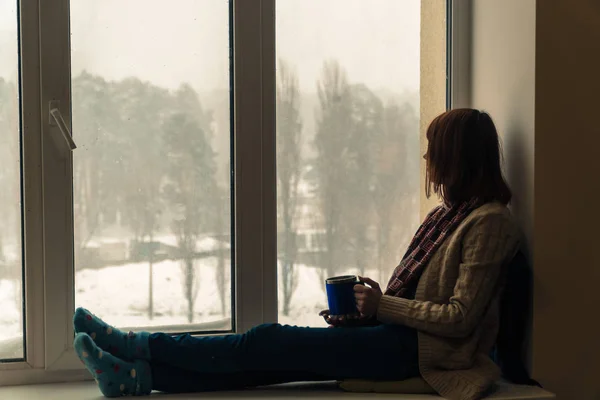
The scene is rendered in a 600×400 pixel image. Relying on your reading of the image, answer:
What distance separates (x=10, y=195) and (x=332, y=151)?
0.91 meters

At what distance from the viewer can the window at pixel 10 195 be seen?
1942mm

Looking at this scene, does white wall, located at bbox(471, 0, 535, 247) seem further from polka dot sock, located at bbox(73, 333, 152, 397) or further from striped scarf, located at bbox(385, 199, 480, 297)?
polka dot sock, located at bbox(73, 333, 152, 397)

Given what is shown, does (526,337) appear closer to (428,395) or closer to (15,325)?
(428,395)

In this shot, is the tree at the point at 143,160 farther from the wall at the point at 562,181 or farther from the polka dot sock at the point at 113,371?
the wall at the point at 562,181

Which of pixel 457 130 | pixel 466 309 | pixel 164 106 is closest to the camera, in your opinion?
pixel 466 309

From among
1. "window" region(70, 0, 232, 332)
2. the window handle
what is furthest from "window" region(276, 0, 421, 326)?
the window handle

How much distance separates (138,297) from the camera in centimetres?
205

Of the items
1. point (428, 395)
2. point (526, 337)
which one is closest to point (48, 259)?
point (428, 395)

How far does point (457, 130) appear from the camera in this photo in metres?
1.91

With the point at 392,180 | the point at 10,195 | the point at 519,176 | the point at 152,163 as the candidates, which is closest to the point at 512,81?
the point at 519,176

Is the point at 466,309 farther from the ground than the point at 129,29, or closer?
closer

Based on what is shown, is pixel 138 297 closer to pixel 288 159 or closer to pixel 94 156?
pixel 94 156

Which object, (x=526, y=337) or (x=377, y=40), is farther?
(x=377, y=40)

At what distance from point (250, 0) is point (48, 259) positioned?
0.91 metres
